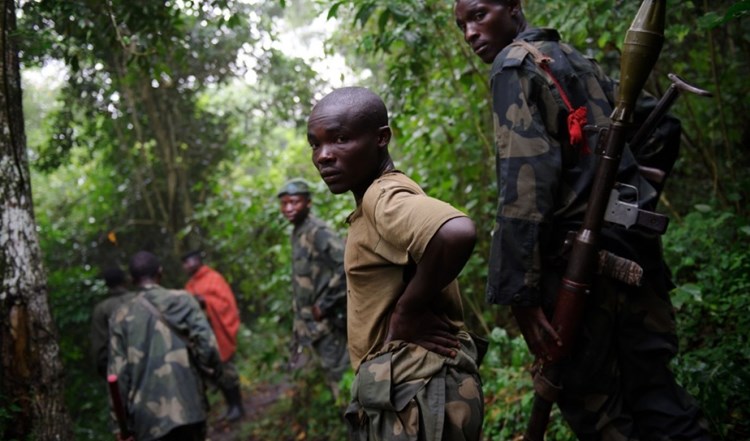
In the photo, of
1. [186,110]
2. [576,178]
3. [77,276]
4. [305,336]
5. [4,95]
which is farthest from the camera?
[186,110]

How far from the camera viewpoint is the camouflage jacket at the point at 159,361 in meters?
4.18

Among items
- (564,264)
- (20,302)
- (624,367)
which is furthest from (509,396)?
(20,302)

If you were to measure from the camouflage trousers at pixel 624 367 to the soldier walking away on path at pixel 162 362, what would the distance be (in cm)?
289

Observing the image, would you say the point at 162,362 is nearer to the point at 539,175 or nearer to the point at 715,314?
the point at 539,175

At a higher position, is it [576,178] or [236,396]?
[576,178]

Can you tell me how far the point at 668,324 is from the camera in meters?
2.28

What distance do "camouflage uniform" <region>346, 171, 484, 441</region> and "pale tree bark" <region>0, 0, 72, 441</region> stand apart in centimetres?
204

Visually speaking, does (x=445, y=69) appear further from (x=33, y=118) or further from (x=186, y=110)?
(x=33, y=118)

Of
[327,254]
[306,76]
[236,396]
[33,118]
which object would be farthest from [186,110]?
[33,118]

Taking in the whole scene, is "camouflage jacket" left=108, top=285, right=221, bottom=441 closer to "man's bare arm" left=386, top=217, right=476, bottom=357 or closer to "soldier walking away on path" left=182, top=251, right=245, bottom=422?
"soldier walking away on path" left=182, top=251, right=245, bottom=422

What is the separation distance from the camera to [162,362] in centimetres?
426

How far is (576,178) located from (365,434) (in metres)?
1.22

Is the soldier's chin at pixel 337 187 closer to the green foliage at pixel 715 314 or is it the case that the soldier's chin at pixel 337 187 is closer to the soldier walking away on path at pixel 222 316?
the green foliage at pixel 715 314

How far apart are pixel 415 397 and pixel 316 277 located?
3.29m
